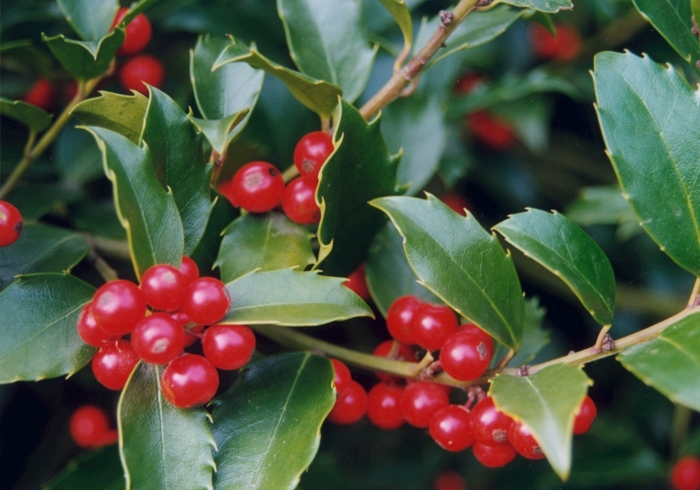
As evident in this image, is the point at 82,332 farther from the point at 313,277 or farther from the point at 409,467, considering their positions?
the point at 409,467

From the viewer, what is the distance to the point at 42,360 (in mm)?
1048

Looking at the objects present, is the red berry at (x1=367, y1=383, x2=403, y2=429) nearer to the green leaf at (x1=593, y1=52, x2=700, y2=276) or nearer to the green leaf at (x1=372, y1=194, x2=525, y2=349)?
the green leaf at (x1=372, y1=194, x2=525, y2=349)

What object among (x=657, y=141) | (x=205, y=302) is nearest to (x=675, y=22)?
(x=657, y=141)

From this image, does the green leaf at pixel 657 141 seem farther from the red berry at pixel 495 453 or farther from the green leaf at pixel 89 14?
the green leaf at pixel 89 14

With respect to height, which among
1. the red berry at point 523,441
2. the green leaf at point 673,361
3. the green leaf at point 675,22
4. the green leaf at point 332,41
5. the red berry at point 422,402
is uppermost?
the green leaf at point 675,22

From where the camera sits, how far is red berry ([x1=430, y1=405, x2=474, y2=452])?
115 cm

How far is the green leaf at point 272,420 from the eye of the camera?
105 cm

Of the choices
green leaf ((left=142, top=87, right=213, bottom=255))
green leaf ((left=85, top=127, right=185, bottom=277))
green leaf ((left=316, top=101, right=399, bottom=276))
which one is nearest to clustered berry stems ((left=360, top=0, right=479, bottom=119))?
green leaf ((left=316, top=101, right=399, bottom=276))

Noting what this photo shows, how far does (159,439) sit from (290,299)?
0.30 metres

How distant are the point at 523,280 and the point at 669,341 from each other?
1195 mm

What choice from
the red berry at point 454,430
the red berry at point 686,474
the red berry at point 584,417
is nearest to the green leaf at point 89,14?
the red berry at point 454,430

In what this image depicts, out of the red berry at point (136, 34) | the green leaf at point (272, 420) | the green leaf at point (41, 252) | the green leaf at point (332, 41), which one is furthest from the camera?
the red berry at point (136, 34)

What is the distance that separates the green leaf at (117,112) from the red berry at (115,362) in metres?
0.37

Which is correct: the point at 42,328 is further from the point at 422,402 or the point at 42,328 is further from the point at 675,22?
the point at 675,22
